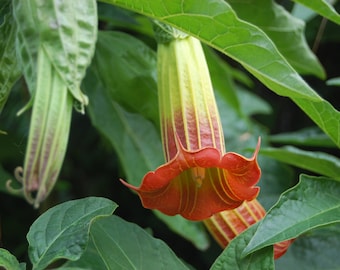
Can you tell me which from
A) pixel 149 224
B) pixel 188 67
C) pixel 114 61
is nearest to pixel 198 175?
pixel 188 67

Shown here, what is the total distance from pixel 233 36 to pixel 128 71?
0.26 m

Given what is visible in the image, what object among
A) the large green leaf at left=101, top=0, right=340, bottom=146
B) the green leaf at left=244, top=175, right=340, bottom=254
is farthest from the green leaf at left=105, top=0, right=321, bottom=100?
the green leaf at left=244, top=175, right=340, bottom=254

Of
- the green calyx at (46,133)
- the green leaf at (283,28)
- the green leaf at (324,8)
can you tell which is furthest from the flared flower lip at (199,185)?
the green leaf at (283,28)

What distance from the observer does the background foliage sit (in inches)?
26.4

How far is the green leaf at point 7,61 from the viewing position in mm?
717

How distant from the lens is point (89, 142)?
1.40 m

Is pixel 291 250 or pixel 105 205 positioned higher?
pixel 105 205

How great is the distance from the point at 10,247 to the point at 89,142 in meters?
0.27

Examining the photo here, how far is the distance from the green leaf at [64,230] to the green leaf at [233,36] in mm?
202

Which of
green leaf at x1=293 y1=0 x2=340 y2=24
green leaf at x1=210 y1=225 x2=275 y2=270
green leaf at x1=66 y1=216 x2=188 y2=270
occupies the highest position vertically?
green leaf at x1=293 y1=0 x2=340 y2=24

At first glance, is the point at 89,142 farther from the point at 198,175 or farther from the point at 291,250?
the point at 198,175

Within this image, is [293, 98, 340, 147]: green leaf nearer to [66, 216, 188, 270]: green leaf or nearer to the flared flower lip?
the flared flower lip

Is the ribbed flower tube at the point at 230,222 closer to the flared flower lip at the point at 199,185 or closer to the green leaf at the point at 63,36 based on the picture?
the flared flower lip at the point at 199,185

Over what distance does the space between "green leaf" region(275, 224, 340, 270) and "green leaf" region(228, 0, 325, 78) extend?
0.24m
